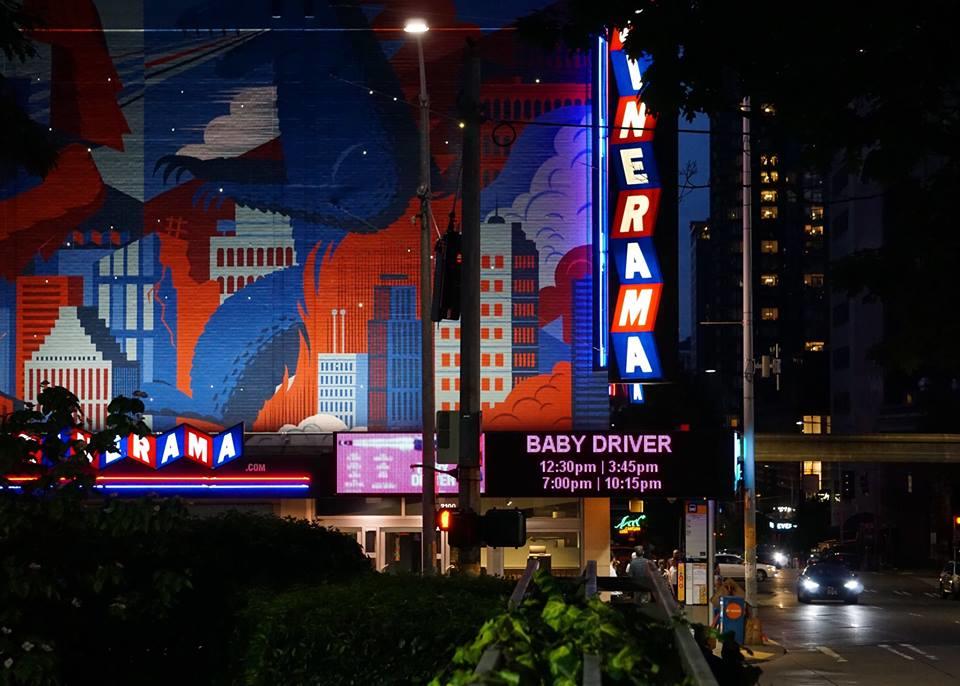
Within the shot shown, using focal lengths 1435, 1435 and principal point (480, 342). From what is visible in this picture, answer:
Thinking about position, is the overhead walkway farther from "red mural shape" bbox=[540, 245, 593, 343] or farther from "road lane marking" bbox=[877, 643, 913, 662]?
"road lane marking" bbox=[877, 643, 913, 662]

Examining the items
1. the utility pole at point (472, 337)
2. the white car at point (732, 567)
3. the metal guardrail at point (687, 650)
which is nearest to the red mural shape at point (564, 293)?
the utility pole at point (472, 337)

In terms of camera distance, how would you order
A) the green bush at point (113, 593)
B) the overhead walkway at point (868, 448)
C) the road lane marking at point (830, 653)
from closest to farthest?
the green bush at point (113, 593) < the road lane marking at point (830, 653) < the overhead walkway at point (868, 448)

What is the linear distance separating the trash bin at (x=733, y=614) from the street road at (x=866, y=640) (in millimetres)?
1118

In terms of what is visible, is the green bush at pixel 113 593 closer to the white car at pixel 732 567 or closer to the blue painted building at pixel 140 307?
the blue painted building at pixel 140 307

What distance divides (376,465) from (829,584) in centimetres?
2078

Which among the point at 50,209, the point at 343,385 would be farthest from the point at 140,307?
the point at 343,385

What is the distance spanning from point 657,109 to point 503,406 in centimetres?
2387

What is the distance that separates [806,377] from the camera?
191 meters

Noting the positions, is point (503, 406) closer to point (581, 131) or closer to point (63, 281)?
point (581, 131)

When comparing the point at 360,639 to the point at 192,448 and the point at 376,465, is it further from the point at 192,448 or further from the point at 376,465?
the point at 376,465

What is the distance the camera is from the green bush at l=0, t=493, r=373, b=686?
941 cm

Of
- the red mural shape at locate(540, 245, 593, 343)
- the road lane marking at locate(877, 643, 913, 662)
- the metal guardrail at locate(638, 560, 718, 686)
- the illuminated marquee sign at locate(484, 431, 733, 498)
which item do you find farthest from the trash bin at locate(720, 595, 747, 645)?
the metal guardrail at locate(638, 560, 718, 686)

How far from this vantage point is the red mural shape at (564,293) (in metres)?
35.9

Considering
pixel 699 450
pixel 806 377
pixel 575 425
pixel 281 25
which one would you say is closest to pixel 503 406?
pixel 575 425
